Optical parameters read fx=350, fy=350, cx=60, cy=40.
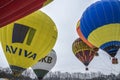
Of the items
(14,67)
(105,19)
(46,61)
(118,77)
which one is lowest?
(14,67)

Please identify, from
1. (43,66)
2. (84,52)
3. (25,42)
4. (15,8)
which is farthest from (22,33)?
(84,52)

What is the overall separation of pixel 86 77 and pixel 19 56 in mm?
74193

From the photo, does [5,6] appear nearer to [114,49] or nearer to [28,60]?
[28,60]

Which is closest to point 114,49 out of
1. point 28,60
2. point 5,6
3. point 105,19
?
point 105,19

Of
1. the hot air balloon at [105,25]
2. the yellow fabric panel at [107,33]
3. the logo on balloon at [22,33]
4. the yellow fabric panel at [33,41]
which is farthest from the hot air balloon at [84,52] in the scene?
the logo on balloon at [22,33]

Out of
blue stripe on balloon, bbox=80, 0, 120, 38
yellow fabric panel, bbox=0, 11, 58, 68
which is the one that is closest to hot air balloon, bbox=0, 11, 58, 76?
yellow fabric panel, bbox=0, 11, 58, 68

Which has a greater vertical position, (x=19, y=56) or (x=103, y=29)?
(x=103, y=29)

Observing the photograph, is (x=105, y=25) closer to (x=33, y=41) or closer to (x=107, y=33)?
(x=107, y=33)

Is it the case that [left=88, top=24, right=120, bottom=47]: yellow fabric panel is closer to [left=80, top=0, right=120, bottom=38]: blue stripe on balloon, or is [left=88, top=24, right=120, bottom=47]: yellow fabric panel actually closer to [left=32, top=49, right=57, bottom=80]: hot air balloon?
[left=80, top=0, right=120, bottom=38]: blue stripe on balloon

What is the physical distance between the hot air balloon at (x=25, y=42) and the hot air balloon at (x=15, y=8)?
225 inches

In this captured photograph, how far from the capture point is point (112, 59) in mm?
20469

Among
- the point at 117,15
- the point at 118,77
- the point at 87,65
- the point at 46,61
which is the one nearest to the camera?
the point at 117,15

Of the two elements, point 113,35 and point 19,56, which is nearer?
point 19,56

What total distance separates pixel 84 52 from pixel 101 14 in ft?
22.7
